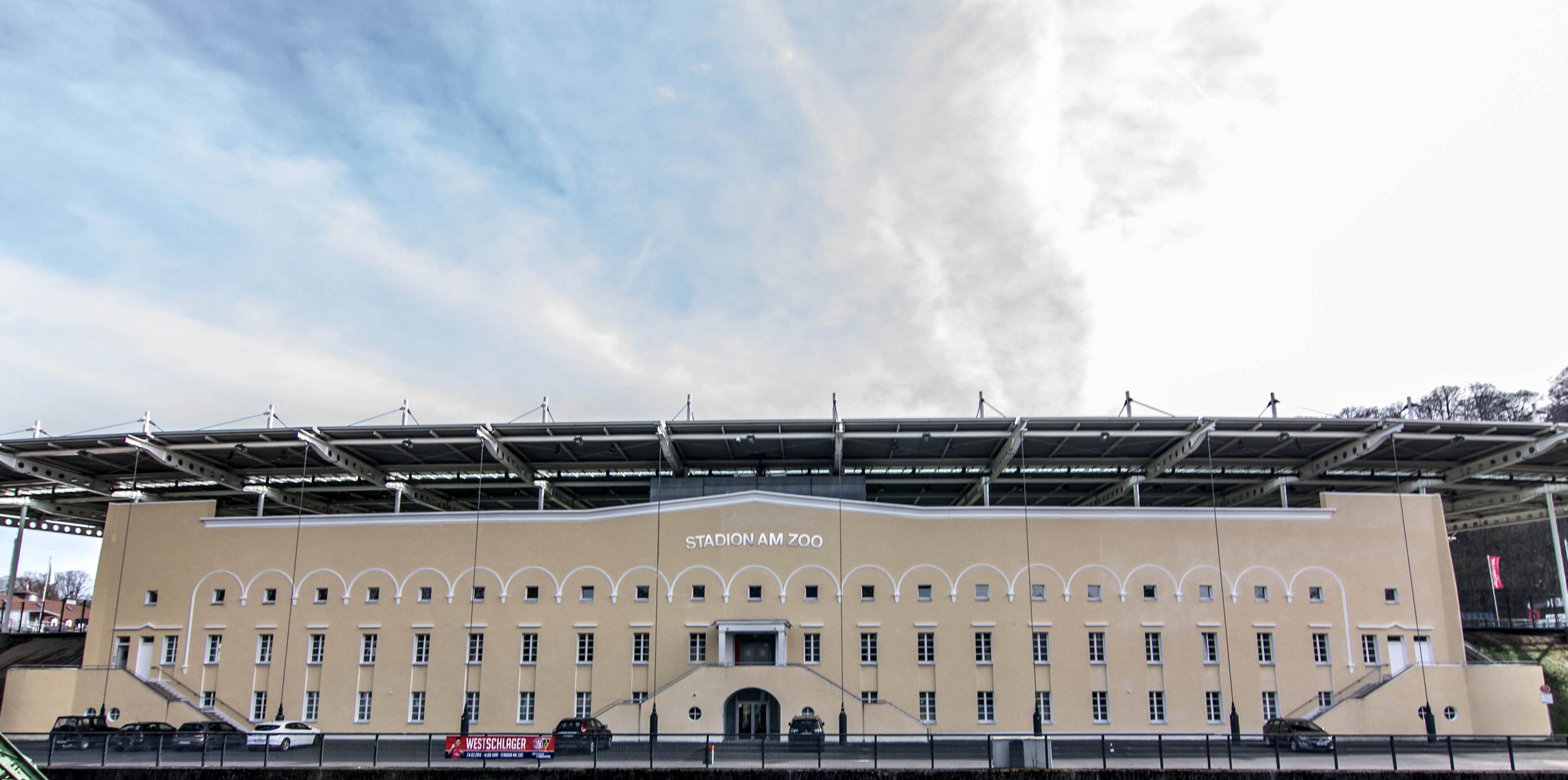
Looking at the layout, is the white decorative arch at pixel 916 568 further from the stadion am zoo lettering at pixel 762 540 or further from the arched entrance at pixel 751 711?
the arched entrance at pixel 751 711

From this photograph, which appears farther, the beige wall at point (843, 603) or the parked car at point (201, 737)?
the beige wall at point (843, 603)

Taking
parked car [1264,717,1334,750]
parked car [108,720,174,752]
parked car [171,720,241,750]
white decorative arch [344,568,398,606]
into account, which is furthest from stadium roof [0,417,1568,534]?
parked car [108,720,174,752]

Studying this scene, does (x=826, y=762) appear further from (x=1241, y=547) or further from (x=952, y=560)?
(x=1241, y=547)

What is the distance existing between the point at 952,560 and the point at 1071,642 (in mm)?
6161

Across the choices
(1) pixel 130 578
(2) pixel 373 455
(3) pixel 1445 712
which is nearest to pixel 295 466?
(2) pixel 373 455

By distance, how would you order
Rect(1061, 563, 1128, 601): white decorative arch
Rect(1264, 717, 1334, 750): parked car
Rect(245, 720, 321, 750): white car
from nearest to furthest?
1. Rect(1264, 717, 1334, 750): parked car
2. Rect(245, 720, 321, 750): white car
3. Rect(1061, 563, 1128, 601): white decorative arch

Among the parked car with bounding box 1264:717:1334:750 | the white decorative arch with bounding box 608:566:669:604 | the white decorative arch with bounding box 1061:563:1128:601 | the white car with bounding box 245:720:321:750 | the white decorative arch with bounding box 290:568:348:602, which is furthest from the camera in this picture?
the white decorative arch with bounding box 290:568:348:602

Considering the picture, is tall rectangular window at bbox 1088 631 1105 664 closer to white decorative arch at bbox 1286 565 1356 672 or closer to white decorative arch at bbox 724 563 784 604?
white decorative arch at bbox 1286 565 1356 672

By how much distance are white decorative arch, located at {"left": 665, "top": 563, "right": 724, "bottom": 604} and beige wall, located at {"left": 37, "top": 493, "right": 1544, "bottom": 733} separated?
7cm

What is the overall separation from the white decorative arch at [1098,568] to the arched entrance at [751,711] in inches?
545

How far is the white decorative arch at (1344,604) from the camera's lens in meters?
41.3

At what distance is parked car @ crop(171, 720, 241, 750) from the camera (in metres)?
29.9

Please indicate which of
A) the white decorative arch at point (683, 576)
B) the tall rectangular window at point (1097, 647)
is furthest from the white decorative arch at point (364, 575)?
the tall rectangular window at point (1097, 647)

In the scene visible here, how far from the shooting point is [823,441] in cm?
4666
